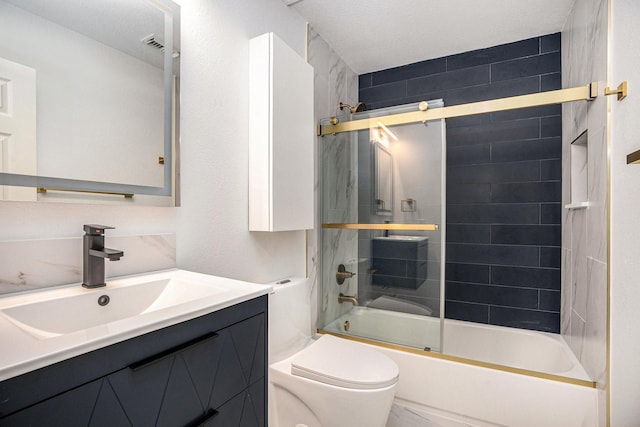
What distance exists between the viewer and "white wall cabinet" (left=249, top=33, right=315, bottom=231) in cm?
156

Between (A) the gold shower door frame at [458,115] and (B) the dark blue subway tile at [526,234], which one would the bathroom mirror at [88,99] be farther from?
Result: (B) the dark blue subway tile at [526,234]

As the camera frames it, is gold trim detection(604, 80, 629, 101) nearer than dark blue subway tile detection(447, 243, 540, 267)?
Yes

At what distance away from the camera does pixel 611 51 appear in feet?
4.61

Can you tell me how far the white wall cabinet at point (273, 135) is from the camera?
156cm

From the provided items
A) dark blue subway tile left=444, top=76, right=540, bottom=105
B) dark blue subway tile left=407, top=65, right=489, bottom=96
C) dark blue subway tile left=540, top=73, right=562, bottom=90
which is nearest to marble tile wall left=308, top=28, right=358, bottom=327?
dark blue subway tile left=407, top=65, right=489, bottom=96

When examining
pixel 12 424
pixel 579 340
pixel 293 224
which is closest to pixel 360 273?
pixel 293 224

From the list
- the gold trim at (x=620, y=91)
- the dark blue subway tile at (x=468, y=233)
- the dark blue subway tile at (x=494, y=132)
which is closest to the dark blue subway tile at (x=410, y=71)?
the dark blue subway tile at (x=494, y=132)

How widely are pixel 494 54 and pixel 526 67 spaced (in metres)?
0.25

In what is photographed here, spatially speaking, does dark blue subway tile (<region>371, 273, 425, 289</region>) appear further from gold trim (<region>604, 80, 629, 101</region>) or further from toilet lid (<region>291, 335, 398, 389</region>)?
gold trim (<region>604, 80, 629, 101</region>)

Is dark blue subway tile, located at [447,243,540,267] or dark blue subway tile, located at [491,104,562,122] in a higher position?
dark blue subway tile, located at [491,104,562,122]

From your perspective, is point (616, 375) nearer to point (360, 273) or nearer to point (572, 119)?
point (360, 273)

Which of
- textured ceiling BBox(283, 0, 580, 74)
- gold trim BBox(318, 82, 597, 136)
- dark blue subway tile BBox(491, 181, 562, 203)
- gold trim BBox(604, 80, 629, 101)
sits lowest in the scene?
dark blue subway tile BBox(491, 181, 562, 203)

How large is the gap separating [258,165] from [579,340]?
1974 mm

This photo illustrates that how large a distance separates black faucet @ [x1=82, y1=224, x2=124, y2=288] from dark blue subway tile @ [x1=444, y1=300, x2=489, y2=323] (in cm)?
236
